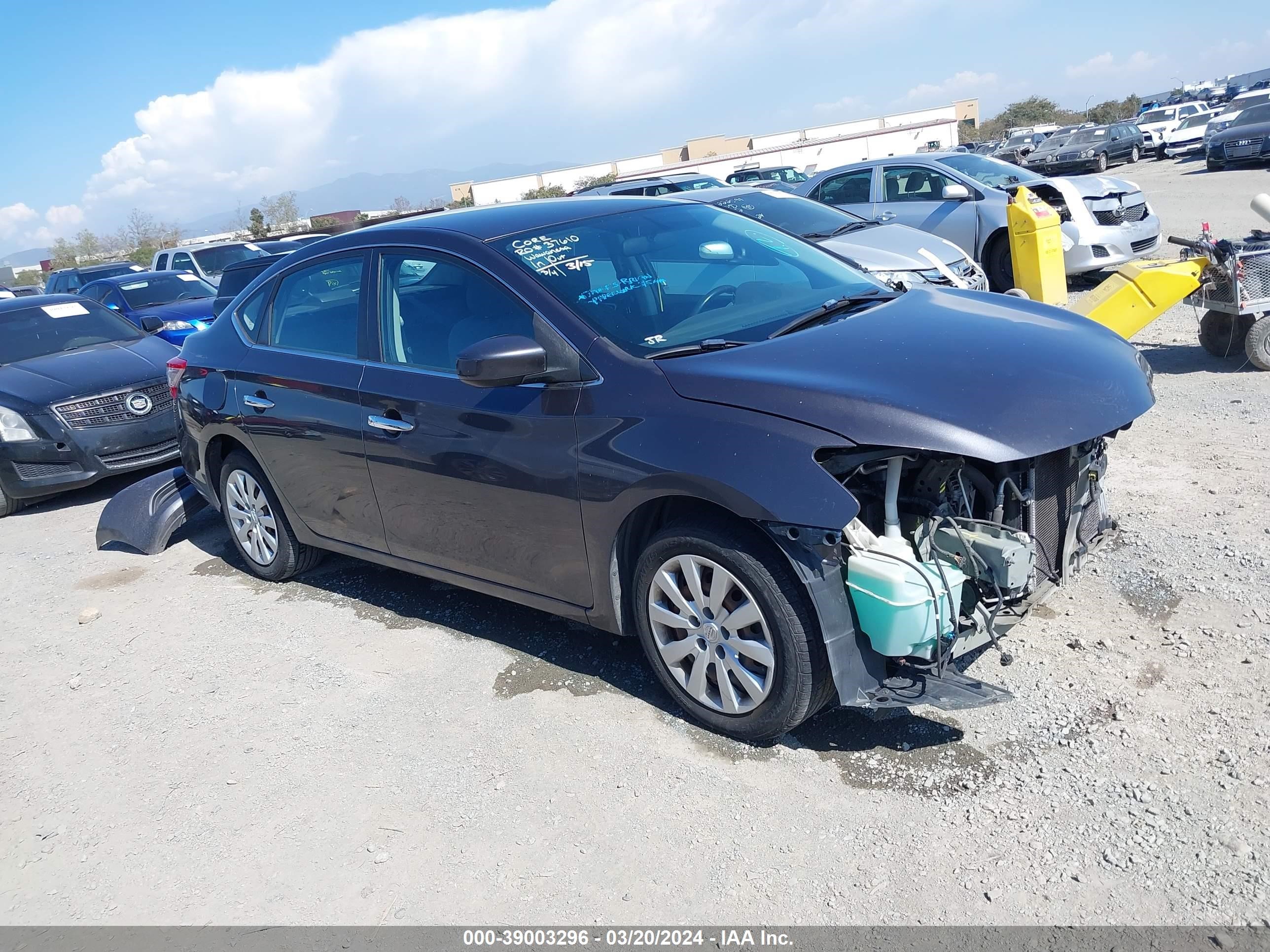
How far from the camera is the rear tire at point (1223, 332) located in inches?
290

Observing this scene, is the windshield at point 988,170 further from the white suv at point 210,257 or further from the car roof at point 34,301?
the white suv at point 210,257

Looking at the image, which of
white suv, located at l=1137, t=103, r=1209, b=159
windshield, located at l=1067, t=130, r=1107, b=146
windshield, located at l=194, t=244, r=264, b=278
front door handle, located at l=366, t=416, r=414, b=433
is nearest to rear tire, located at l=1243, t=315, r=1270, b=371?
front door handle, located at l=366, t=416, r=414, b=433

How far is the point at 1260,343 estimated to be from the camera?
7.11 metres

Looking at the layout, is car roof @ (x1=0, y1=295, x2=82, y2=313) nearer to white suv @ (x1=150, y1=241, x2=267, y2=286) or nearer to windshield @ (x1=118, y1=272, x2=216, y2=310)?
windshield @ (x1=118, y1=272, x2=216, y2=310)

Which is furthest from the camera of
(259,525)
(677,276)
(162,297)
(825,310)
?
(162,297)

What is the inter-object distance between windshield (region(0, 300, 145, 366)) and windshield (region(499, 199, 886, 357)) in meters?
6.91

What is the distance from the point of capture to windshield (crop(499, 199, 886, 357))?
377 cm

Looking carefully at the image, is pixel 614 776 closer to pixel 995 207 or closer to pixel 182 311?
pixel 995 207

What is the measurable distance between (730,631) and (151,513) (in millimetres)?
4954

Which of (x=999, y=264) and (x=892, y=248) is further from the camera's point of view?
(x=999, y=264)

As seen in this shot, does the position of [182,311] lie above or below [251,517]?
above

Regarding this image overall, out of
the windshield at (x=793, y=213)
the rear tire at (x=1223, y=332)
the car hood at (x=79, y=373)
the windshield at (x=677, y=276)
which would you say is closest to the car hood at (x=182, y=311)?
the car hood at (x=79, y=373)

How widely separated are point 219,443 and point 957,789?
4436 mm

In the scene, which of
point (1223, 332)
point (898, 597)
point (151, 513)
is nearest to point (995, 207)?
point (1223, 332)
